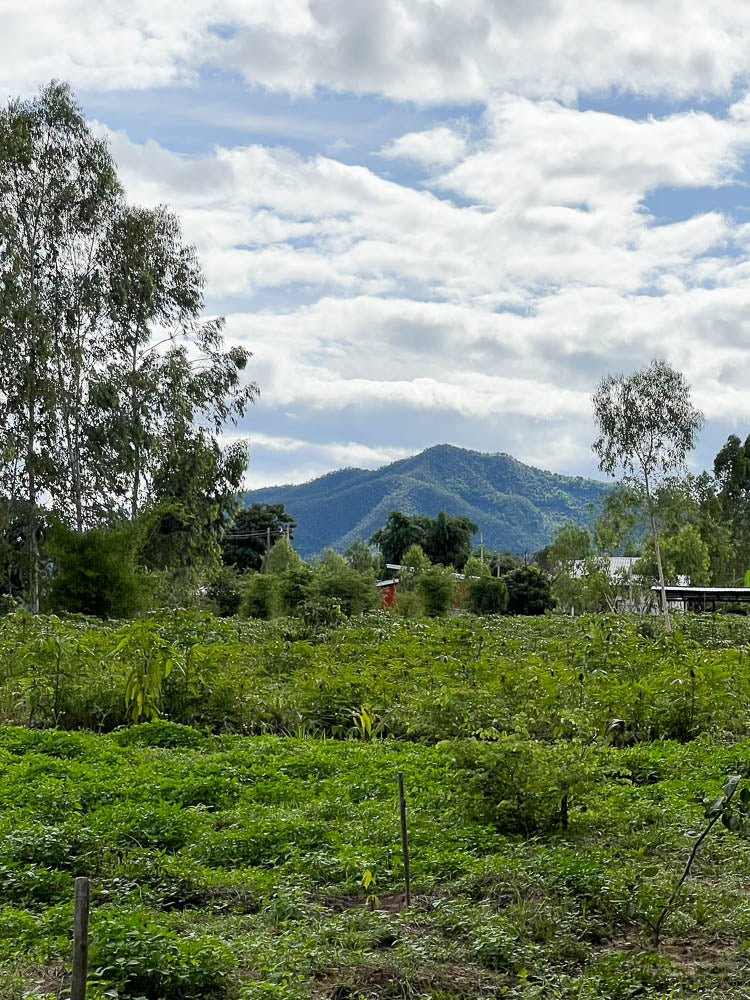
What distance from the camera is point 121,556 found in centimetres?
1933

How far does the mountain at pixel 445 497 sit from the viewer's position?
156125mm

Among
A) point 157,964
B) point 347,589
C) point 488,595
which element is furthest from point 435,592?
point 157,964

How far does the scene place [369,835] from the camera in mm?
5348

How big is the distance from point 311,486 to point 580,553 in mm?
133547

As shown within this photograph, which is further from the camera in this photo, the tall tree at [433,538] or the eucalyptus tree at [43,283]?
the tall tree at [433,538]

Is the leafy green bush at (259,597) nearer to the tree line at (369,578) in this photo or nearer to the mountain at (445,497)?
the tree line at (369,578)

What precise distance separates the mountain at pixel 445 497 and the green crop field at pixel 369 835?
137m

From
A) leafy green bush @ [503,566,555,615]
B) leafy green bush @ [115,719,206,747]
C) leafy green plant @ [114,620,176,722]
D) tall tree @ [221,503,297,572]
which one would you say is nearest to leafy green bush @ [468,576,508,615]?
leafy green bush @ [503,566,555,615]

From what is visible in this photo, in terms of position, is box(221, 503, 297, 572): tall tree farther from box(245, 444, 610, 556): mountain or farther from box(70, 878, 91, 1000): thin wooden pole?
box(245, 444, 610, 556): mountain

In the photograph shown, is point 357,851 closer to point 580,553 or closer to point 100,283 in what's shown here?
point 100,283

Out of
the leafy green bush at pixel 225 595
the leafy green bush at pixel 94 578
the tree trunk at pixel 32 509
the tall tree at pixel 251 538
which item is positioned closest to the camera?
the leafy green bush at pixel 94 578

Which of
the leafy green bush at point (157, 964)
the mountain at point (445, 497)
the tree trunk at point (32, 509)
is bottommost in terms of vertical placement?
the leafy green bush at point (157, 964)

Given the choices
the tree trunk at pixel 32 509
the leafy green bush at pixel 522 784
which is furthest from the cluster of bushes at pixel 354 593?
the leafy green bush at pixel 522 784

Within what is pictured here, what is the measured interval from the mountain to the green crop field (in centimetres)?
13717
